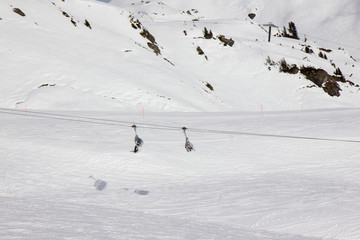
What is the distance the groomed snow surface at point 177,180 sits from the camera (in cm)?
805

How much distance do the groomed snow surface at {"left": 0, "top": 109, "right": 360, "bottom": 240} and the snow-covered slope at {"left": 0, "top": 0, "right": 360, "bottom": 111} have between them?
315 inches

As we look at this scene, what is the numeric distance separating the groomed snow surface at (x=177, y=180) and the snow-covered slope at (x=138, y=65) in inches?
315

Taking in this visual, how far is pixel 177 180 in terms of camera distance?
13.8m

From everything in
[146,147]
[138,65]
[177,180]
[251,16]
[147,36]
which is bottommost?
[177,180]

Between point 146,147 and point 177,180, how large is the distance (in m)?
2.97

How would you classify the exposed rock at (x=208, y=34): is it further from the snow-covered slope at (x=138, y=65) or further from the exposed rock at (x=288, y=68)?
the exposed rock at (x=288, y=68)

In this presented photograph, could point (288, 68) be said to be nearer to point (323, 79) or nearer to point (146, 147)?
point (323, 79)

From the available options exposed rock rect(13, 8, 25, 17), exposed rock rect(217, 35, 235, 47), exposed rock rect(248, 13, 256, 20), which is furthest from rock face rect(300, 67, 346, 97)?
exposed rock rect(248, 13, 256, 20)

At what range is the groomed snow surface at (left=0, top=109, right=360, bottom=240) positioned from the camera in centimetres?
805

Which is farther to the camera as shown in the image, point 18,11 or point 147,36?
point 147,36

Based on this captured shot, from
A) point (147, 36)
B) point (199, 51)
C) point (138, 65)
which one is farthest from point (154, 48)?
point (138, 65)

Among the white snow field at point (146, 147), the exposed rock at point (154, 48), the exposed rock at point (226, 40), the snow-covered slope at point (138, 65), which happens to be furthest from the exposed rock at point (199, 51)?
the exposed rock at point (154, 48)

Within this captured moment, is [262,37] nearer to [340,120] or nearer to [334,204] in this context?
[340,120]

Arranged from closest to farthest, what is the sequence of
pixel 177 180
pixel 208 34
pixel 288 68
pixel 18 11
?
A: pixel 177 180 < pixel 18 11 < pixel 288 68 < pixel 208 34
